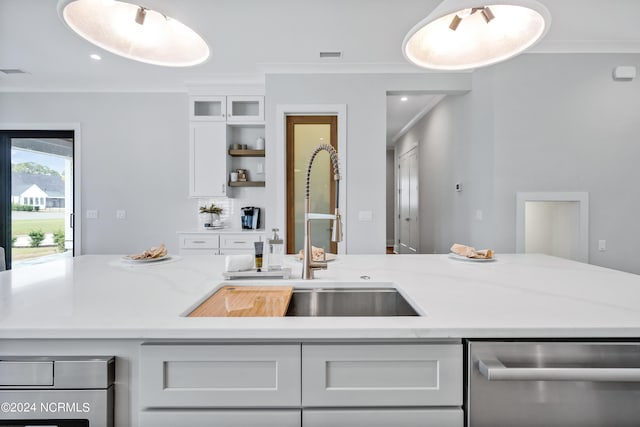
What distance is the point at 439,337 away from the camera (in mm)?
759

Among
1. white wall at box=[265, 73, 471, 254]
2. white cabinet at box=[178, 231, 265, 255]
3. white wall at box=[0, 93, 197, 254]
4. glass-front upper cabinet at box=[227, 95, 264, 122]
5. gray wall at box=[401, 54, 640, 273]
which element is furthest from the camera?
white wall at box=[0, 93, 197, 254]

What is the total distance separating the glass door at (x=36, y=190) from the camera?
411 centimetres

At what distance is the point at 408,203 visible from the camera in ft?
21.5

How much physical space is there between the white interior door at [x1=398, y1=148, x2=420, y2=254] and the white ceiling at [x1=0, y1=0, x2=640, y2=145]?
9.68ft

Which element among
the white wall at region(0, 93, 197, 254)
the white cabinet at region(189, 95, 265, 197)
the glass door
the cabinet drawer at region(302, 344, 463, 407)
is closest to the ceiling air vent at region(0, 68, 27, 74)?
the white wall at region(0, 93, 197, 254)

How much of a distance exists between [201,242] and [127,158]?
168 cm

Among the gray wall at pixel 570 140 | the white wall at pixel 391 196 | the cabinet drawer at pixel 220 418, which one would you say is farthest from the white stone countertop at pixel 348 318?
the white wall at pixel 391 196

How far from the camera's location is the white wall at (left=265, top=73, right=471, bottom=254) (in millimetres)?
3463

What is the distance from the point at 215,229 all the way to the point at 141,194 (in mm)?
1139

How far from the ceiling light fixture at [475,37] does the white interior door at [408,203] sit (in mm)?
4796

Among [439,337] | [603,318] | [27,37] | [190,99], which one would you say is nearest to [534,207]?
[603,318]

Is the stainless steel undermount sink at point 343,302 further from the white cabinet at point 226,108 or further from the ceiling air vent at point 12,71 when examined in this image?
the ceiling air vent at point 12,71

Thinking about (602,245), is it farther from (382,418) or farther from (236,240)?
(236,240)

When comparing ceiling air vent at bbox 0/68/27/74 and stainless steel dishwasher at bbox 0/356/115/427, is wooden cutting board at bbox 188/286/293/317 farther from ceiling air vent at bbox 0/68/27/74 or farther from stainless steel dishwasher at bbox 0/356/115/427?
ceiling air vent at bbox 0/68/27/74
